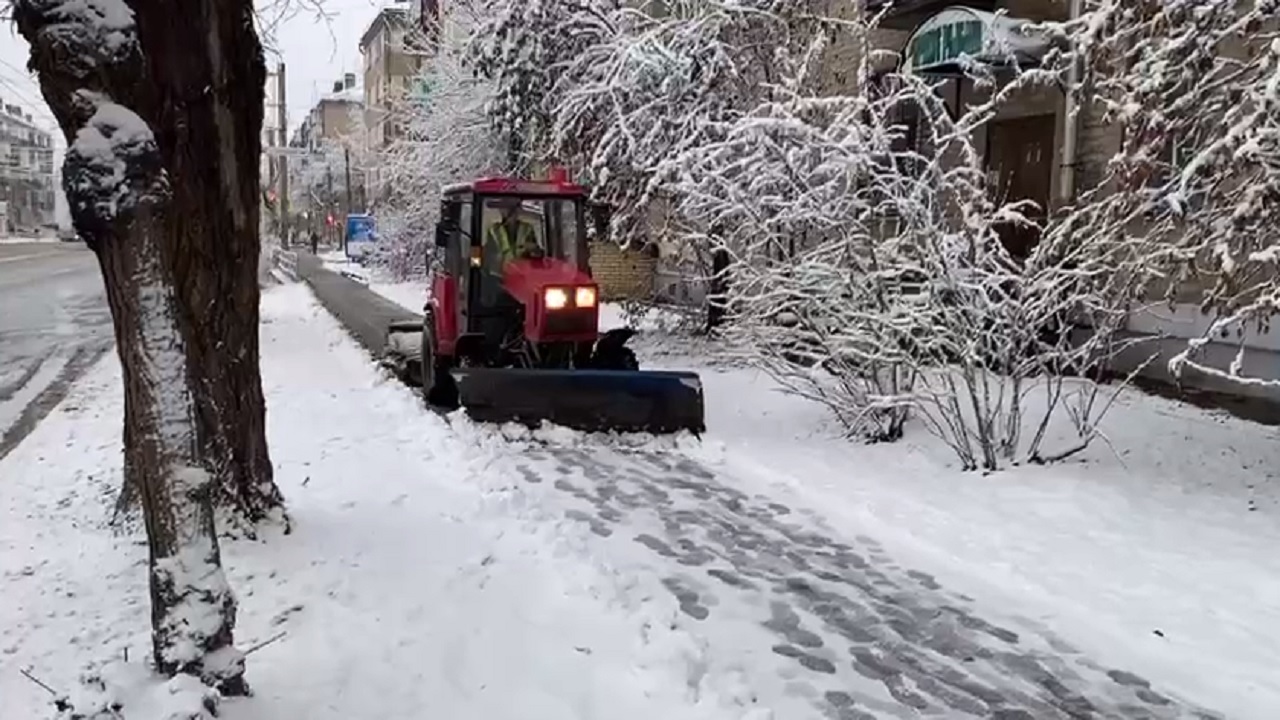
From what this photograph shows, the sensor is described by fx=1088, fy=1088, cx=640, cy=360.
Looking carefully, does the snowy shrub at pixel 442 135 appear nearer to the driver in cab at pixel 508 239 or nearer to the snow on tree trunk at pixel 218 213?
the driver in cab at pixel 508 239

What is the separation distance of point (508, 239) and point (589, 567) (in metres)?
5.55

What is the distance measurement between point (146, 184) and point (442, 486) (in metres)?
4.28

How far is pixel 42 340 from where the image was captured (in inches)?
715

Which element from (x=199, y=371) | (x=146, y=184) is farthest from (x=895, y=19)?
(x=146, y=184)

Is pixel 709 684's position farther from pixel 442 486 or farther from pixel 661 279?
pixel 661 279

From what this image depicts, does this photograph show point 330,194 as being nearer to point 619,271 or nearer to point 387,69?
point 387,69

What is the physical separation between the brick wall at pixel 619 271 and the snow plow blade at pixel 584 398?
52.2ft

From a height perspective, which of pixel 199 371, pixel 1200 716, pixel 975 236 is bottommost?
pixel 1200 716

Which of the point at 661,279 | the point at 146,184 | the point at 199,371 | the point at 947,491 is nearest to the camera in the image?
the point at 146,184

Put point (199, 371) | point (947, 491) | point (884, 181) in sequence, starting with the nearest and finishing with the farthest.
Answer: point (199, 371)
point (947, 491)
point (884, 181)

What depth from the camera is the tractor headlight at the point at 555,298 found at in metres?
9.95

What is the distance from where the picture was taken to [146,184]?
12.8 feet

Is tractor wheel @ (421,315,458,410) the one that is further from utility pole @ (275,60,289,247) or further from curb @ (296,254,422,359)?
utility pole @ (275,60,289,247)

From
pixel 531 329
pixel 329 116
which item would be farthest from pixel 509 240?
pixel 329 116
